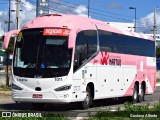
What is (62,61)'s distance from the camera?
16562 millimetres

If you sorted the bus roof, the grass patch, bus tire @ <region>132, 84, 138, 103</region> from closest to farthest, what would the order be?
the bus roof, bus tire @ <region>132, 84, 138, 103</region>, the grass patch

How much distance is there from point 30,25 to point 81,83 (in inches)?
116

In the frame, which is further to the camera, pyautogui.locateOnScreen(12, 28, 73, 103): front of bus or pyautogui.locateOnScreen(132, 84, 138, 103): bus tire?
pyautogui.locateOnScreen(132, 84, 138, 103): bus tire

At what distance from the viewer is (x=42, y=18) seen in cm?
1773

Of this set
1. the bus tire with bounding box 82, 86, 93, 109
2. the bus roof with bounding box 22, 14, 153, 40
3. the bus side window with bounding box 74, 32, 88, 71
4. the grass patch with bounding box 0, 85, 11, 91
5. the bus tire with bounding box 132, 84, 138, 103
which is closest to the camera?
the bus side window with bounding box 74, 32, 88, 71

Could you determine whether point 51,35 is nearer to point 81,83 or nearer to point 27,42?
point 27,42

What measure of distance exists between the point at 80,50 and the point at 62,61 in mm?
972

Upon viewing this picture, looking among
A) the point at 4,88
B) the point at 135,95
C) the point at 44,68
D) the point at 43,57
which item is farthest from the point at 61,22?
the point at 4,88

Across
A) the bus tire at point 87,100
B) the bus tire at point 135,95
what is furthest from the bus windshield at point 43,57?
the bus tire at point 135,95

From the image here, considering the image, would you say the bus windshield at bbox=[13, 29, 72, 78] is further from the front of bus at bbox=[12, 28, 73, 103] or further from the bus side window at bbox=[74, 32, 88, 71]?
the bus side window at bbox=[74, 32, 88, 71]

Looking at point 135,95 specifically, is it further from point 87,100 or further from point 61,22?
point 61,22

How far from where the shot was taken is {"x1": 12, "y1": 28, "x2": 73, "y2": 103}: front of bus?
16391 millimetres

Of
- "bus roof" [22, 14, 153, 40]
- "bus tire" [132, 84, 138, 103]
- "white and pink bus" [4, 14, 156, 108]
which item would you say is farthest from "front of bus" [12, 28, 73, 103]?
"bus tire" [132, 84, 138, 103]

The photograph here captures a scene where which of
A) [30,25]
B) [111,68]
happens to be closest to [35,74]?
[30,25]
